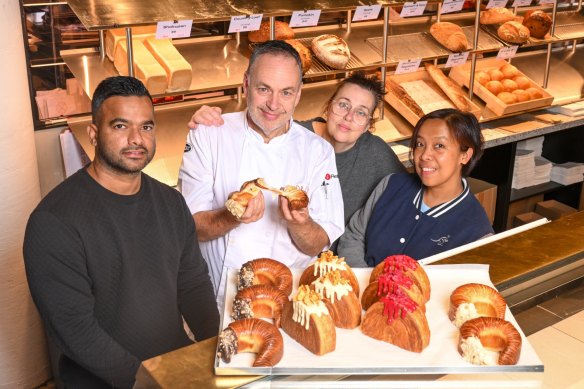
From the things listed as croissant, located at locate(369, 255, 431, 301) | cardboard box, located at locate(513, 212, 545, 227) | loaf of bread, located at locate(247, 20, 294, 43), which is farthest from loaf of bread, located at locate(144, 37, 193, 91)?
cardboard box, located at locate(513, 212, 545, 227)

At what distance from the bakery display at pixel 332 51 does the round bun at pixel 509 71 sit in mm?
1285

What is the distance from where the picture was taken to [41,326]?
307cm

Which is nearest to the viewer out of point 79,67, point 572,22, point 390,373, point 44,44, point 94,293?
point 390,373

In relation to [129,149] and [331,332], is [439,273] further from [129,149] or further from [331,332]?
[129,149]

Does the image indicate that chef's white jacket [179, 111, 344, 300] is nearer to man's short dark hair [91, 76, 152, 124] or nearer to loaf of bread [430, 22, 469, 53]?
man's short dark hair [91, 76, 152, 124]

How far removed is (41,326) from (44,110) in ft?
3.25

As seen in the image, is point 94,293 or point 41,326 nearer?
point 94,293

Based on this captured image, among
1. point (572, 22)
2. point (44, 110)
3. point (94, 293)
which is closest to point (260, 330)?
point (94, 293)

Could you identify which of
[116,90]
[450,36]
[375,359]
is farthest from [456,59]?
[375,359]

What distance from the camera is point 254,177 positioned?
229 centimetres

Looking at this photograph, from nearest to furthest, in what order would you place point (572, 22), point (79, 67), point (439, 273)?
point (439, 273) → point (79, 67) → point (572, 22)

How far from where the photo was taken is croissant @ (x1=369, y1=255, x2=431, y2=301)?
1.42 metres

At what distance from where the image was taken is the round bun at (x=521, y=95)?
405 cm

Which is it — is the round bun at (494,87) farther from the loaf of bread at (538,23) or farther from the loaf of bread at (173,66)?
the loaf of bread at (173,66)
